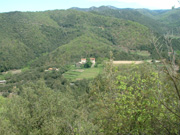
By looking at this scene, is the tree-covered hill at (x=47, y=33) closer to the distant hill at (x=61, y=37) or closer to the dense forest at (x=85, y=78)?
the distant hill at (x=61, y=37)

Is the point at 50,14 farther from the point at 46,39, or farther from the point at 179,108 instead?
the point at 179,108

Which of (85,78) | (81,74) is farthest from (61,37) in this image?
(85,78)

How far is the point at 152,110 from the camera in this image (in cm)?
496

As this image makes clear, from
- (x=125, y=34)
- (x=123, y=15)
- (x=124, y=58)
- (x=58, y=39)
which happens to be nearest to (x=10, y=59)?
(x=58, y=39)

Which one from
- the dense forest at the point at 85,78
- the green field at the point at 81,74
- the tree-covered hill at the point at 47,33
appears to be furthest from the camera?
the tree-covered hill at the point at 47,33

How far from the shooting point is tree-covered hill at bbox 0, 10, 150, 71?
66787mm

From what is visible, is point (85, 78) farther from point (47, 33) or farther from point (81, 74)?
point (47, 33)

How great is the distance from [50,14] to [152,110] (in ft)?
372

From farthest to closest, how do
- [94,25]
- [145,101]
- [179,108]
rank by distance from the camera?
[94,25] < [145,101] < [179,108]

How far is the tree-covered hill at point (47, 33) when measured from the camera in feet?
219

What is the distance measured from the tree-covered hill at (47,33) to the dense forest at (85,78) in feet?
1.03

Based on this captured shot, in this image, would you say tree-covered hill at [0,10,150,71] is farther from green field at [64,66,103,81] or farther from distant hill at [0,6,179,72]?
green field at [64,66,103,81]

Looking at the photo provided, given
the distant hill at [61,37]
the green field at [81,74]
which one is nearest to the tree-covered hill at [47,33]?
the distant hill at [61,37]

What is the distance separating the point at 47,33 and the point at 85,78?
53397 millimetres
